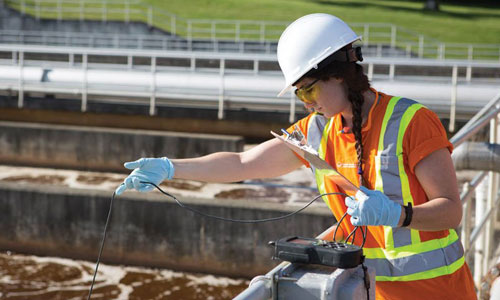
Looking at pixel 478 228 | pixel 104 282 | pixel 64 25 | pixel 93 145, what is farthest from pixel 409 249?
pixel 64 25

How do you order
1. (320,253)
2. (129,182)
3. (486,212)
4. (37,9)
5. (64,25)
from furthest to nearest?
(64,25) < (37,9) < (486,212) < (129,182) < (320,253)

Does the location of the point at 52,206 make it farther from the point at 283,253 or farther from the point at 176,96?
the point at 283,253

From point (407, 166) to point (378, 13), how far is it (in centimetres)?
3203

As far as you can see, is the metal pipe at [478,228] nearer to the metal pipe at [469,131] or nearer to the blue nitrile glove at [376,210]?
the metal pipe at [469,131]

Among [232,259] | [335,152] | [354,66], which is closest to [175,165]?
[335,152]

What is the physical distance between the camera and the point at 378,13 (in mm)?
32938

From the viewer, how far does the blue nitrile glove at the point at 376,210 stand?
1937 mm

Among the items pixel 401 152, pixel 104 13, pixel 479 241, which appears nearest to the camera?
pixel 401 152

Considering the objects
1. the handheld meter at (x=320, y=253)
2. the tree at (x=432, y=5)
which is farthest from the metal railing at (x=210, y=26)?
the handheld meter at (x=320, y=253)

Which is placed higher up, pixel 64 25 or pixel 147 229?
pixel 64 25

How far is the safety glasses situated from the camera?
6.89 ft

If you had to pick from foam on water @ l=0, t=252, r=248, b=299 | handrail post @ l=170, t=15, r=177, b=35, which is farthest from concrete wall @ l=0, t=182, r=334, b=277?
handrail post @ l=170, t=15, r=177, b=35

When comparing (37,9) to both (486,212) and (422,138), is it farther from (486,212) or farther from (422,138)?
(422,138)

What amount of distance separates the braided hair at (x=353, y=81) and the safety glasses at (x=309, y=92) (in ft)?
0.10
